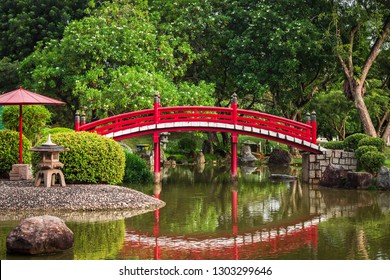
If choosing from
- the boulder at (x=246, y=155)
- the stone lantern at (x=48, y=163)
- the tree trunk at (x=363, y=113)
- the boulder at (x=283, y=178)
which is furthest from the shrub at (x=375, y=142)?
the boulder at (x=246, y=155)

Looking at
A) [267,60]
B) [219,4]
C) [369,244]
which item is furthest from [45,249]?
[219,4]

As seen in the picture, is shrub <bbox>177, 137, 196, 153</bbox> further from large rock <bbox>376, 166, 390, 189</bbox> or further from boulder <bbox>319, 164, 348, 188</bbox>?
large rock <bbox>376, 166, 390, 189</bbox>

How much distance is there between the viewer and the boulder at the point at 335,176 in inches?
1080

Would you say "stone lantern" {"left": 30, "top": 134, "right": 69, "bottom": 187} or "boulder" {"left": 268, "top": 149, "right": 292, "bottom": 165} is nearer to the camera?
"stone lantern" {"left": 30, "top": 134, "right": 69, "bottom": 187}

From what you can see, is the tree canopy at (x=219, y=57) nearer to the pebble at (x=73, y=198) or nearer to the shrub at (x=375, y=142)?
the shrub at (x=375, y=142)

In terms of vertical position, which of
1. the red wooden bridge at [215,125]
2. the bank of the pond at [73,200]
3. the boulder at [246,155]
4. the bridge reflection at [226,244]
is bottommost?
the bridge reflection at [226,244]

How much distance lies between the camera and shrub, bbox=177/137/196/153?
142ft

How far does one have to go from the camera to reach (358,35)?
116 feet

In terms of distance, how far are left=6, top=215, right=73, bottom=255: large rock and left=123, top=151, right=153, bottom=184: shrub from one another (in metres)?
13.8

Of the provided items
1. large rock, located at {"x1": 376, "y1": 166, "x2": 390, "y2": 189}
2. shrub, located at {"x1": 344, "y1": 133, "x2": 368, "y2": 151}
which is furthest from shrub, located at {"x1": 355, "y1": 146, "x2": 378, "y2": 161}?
large rock, located at {"x1": 376, "y1": 166, "x2": 390, "y2": 189}

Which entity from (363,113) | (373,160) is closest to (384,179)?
(373,160)

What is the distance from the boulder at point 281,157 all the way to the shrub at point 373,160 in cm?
1365

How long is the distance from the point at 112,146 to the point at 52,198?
3.87 meters

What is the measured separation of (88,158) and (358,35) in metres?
18.3
